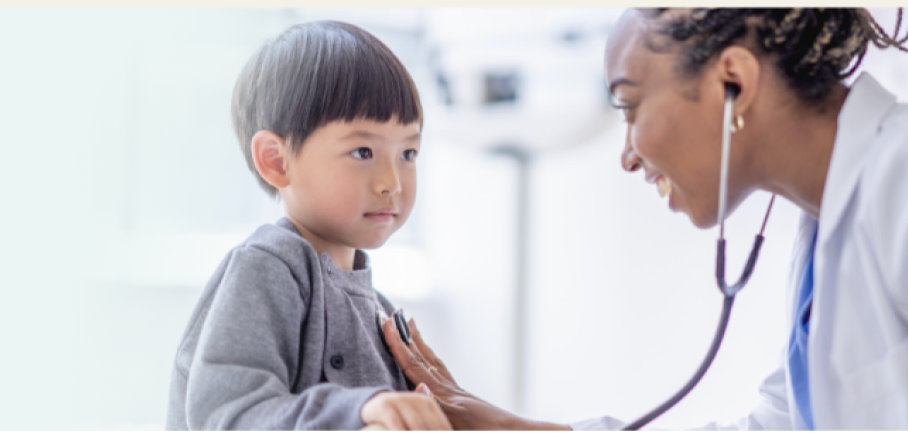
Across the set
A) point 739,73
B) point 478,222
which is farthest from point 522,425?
point 478,222

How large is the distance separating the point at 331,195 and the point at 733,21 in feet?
1.71

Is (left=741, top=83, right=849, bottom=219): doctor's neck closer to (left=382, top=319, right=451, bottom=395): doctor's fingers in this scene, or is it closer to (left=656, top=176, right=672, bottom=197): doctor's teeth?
(left=656, top=176, right=672, bottom=197): doctor's teeth

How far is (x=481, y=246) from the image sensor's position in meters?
3.02

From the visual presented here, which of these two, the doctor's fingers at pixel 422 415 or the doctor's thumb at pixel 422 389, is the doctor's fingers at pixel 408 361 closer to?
the doctor's thumb at pixel 422 389

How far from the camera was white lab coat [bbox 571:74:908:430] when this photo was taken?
0.86 metres

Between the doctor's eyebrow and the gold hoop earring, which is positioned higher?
the doctor's eyebrow

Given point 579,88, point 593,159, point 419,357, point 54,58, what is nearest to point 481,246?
point 593,159

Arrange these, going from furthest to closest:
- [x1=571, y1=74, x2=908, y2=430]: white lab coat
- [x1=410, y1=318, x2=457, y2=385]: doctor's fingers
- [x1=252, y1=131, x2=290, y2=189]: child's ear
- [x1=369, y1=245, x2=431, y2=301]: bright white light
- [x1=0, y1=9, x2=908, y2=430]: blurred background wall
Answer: [x1=369, y1=245, x2=431, y2=301]: bright white light
[x1=0, y1=9, x2=908, y2=430]: blurred background wall
[x1=410, y1=318, x2=457, y2=385]: doctor's fingers
[x1=252, y1=131, x2=290, y2=189]: child's ear
[x1=571, y1=74, x2=908, y2=430]: white lab coat

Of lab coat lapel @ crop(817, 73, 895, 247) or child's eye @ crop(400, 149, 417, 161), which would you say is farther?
child's eye @ crop(400, 149, 417, 161)

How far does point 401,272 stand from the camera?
3203 mm

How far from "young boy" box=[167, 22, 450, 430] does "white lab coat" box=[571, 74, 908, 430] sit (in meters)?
0.49

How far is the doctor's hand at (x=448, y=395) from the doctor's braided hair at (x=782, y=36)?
492mm

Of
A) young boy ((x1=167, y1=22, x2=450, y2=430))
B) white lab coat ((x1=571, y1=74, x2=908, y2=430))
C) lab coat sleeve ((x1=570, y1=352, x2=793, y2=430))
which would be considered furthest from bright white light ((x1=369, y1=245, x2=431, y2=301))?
white lab coat ((x1=571, y1=74, x2=908, y2=430))

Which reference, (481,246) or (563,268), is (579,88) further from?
(481,246)
